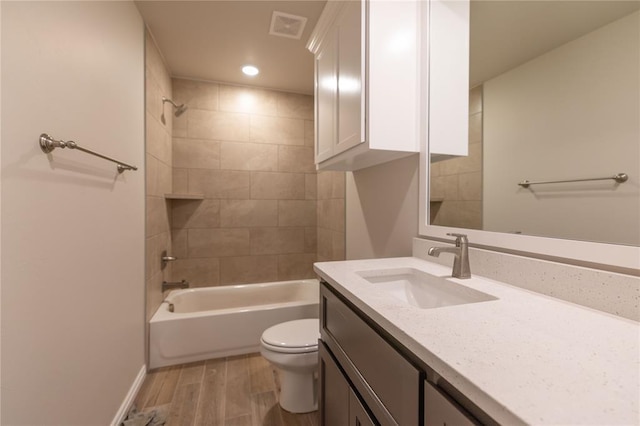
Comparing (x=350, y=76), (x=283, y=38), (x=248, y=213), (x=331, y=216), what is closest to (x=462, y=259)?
(x=350, y=76)

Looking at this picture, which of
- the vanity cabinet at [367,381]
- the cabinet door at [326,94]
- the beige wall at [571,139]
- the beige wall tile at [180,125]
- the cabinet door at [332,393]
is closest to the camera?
the vanity cabinet at [367,381]

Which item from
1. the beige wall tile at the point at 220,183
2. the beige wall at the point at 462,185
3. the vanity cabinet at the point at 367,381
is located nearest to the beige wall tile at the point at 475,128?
the beige wall at the point at 462,185

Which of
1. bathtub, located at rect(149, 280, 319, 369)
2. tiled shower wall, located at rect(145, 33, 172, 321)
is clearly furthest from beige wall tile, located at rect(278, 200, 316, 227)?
tiled shower wall, located at rect(145, 33, 172, 321)

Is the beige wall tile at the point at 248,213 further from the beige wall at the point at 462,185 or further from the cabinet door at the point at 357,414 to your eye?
the cabinet door at the point at 357,414

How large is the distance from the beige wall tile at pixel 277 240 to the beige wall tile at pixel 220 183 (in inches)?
18.0

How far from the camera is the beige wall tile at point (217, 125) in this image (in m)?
2.78

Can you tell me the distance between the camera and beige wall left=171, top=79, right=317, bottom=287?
2.78 metres

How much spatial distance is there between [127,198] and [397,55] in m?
1.70

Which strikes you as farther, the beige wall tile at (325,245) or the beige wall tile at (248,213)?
the beige wall tile at (248,213)

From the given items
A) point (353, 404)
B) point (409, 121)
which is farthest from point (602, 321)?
point (409, 121)

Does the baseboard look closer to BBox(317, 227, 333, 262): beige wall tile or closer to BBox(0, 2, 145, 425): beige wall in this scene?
BBox(0, 2, 145, 425): beige wall

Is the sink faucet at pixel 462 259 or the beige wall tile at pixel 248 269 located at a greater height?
the sink faucet at pixel 462 259

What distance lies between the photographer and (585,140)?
0.84 m

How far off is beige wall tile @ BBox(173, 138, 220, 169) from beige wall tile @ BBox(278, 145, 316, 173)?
675 mm
